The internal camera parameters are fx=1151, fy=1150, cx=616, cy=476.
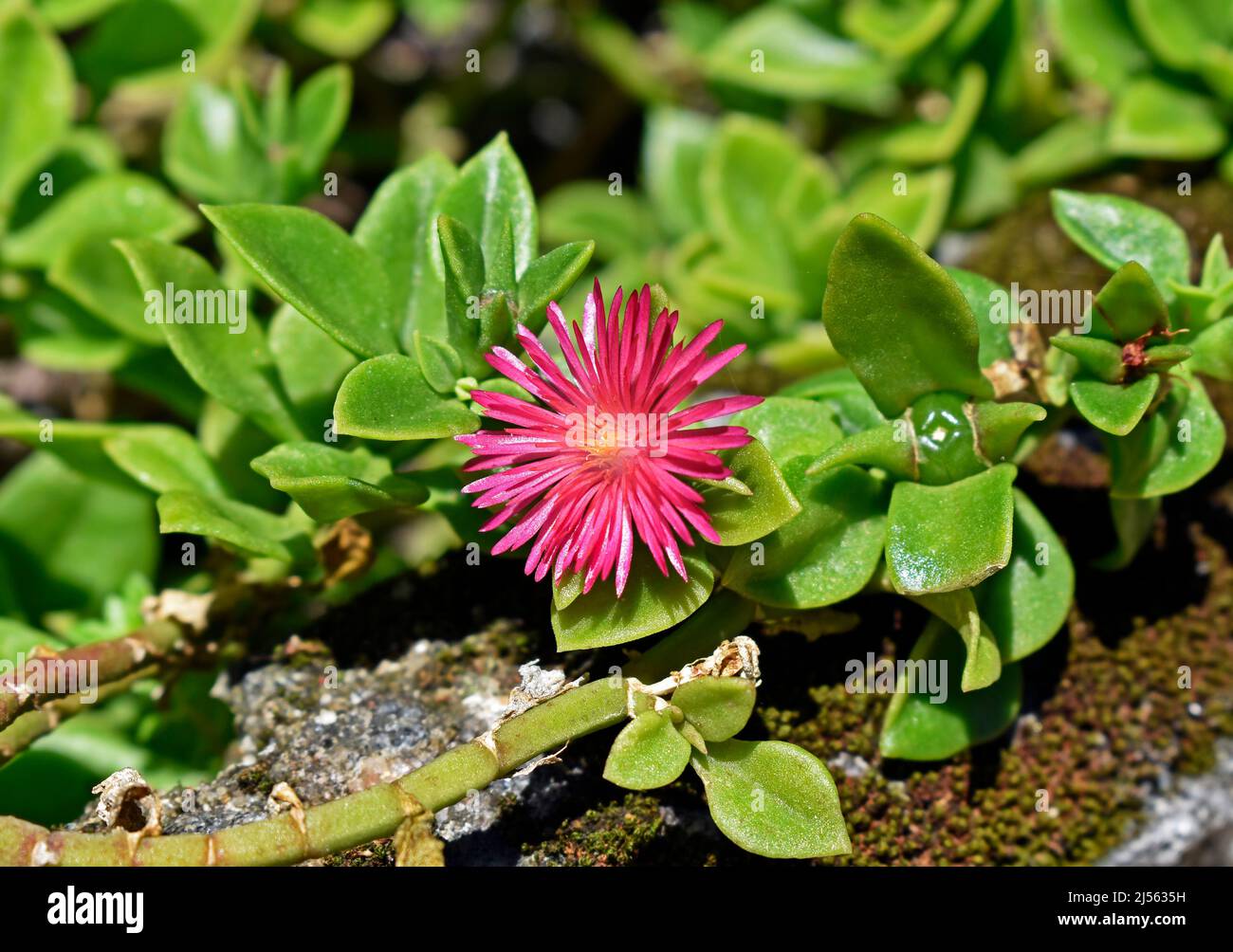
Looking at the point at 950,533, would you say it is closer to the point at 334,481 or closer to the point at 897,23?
the point at 334,481

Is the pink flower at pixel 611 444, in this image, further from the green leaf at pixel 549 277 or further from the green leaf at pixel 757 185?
the green leaf at pixel 757 185

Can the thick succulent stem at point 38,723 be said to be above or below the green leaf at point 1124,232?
below

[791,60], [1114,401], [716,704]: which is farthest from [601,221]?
[716,704]

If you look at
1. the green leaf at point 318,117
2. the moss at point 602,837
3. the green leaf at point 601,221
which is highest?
the green leaf at point 318,117

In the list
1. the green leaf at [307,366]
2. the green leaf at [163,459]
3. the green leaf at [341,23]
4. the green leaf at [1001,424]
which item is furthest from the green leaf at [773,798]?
the green leaf at [341,23]

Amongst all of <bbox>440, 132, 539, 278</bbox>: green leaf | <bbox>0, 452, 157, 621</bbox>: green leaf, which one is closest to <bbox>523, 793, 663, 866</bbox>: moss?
<bbox>440, 132, 539, 278</bbox>: green leaf
